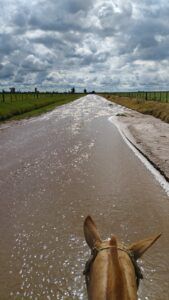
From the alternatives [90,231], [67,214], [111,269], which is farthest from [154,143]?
[111,269]

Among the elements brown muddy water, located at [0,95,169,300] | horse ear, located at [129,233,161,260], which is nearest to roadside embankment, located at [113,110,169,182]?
brown muddy water, located at [0,95,169,300]

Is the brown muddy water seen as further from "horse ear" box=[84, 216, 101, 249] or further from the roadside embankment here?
"horse ear" box=[84, 216, 101, 249]

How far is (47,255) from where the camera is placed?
333 inches

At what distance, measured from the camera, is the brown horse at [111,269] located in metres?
2.91

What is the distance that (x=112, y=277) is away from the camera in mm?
2977

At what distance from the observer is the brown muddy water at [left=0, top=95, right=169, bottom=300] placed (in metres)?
7.43

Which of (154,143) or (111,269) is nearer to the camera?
(111,269)

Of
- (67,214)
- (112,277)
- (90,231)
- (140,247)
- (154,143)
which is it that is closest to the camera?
(112,277)

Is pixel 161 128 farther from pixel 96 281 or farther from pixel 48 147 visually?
pixel 96 281

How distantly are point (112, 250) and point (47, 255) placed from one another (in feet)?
18.5

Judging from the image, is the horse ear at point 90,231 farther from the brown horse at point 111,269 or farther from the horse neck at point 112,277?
the horse neck at point 112,277

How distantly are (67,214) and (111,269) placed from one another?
7.98m

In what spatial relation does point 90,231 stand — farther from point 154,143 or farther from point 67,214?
point 154,143

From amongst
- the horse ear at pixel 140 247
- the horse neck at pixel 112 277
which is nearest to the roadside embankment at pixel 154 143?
the horse ear at pixel 140 247
